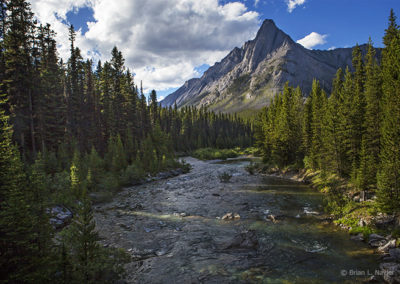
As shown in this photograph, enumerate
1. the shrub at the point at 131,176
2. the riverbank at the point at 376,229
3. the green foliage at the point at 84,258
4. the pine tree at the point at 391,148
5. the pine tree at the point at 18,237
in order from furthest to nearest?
1. the shrub at the point at 131,176
2. the pine tree at the point at 391,148
3. the riverbank at the point at 376,229
4. the green foliage at the point at 84,258
5. the pine tree at the point at 18,237

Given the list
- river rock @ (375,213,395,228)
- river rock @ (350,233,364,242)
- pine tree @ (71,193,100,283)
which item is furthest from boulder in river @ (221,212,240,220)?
pine tree @ (71,193,100,283)

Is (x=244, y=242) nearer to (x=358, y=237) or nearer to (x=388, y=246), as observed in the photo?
(x=358, y=237)

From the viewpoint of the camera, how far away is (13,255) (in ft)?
23.9

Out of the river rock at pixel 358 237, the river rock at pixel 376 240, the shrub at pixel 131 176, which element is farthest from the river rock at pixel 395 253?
the shrub at pixel 131 176

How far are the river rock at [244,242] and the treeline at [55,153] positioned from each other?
22.2 feet

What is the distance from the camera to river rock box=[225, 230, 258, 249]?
13383 millimetres

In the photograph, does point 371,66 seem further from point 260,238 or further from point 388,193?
point 260,238

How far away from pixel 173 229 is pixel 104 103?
1701 inches

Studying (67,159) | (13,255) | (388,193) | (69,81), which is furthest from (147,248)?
(69,81)

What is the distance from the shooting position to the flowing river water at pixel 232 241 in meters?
10.6

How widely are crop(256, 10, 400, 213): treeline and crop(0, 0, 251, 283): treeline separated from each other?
1935cm

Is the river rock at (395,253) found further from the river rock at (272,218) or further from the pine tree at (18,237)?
the pine tree at (18,237)

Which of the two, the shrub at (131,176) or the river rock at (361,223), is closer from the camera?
the river rock at (361,223)

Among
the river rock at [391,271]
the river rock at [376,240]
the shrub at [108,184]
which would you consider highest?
the shrub at [108,184]
